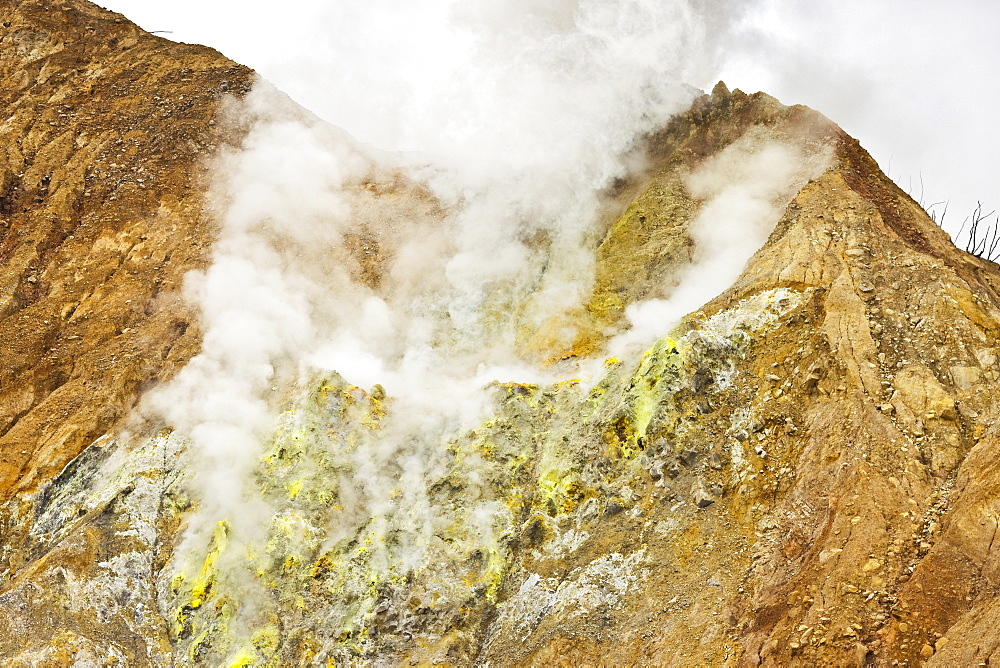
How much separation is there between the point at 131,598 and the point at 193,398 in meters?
5.30

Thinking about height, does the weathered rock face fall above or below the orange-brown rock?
below

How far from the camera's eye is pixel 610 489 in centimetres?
1551

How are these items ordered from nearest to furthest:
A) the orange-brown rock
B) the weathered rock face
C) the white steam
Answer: the weathered rock face, the white steam, the orange-brown rock

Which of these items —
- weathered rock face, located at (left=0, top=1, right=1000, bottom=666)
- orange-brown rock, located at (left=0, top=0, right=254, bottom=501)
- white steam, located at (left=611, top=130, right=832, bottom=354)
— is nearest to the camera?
weathered rock face, located at (left=0, top=1, right=1000, bottom=666)

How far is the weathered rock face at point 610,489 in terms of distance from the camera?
12.2 metres

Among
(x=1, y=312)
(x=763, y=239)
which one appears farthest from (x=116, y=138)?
(x=763, y=239)

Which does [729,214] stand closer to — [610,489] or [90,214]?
[610,489]

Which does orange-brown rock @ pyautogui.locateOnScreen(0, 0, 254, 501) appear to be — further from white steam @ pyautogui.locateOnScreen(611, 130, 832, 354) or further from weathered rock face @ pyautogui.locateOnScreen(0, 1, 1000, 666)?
white steam @ pyautogui.locateOnScreen(611, 130, 832, 354)

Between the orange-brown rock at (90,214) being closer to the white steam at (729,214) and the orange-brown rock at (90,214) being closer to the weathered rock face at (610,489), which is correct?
the weathered rock face at (610,489)

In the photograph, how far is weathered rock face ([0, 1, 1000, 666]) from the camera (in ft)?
40.0

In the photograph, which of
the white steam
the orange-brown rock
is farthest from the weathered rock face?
the white steam

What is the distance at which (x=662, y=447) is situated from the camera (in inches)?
609

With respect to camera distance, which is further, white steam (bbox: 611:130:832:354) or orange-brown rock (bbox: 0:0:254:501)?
orange-brown rock (bbox: 0:0:254:501)

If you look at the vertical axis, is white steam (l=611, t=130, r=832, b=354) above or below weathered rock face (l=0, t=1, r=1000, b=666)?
above
